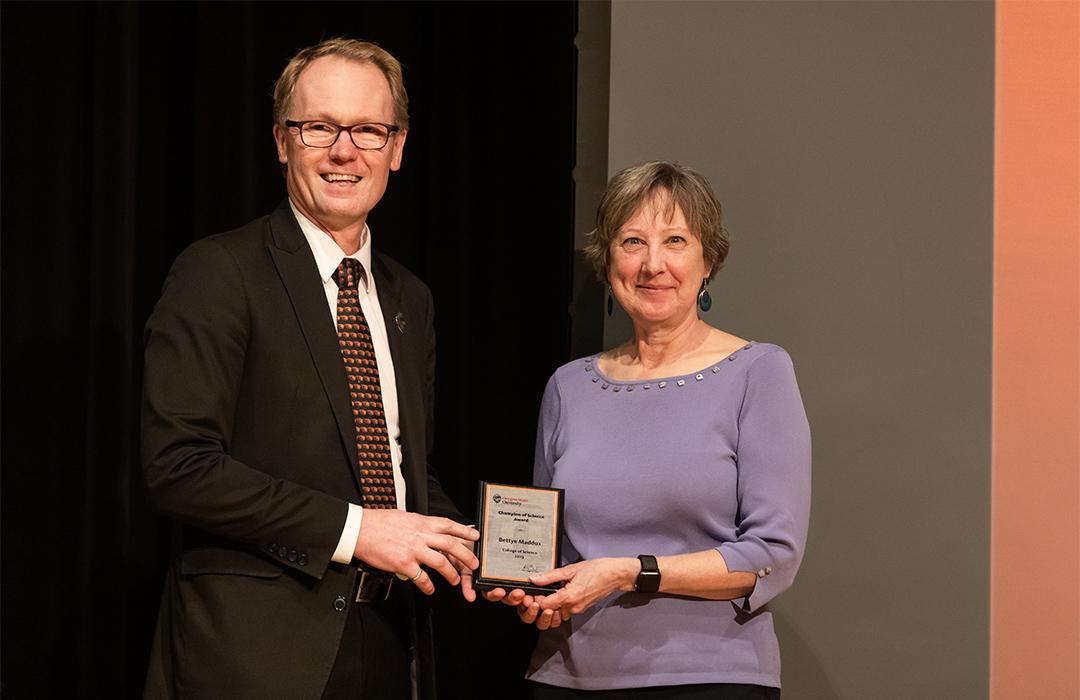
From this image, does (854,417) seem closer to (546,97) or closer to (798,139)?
(798,139)

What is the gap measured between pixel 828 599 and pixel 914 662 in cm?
22

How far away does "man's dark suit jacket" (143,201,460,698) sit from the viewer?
198cm

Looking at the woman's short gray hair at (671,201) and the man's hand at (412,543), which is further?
the woman's short gray hair at (671,201)

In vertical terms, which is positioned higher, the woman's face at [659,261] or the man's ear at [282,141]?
the man's ear at [282,141]

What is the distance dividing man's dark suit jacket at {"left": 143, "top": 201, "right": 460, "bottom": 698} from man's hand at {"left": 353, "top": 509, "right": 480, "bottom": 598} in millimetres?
62

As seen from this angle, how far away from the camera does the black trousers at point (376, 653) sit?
208cm

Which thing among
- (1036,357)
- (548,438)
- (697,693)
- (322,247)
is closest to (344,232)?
(322,247)

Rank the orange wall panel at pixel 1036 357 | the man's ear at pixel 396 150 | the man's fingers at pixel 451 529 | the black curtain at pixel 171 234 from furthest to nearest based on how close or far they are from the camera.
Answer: the black curtain at pixel 171 234, the orange wall panel at pixel 1036 357, the man's ear at pixel 396 150, the man's fingers at pixel 451 529

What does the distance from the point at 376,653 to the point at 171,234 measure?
1617 mm

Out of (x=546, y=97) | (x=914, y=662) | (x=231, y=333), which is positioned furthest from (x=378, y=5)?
(x=914, y=662)

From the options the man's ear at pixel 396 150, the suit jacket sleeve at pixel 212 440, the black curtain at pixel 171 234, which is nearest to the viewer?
the suit jacket sleeve at pixel 212 440

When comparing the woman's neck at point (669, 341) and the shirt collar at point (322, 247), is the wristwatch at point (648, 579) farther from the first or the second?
the shirt collar at point (322, 247)

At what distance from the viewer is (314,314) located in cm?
213

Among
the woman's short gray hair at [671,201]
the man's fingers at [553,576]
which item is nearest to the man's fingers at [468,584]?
the man's fingers at [553,576]
